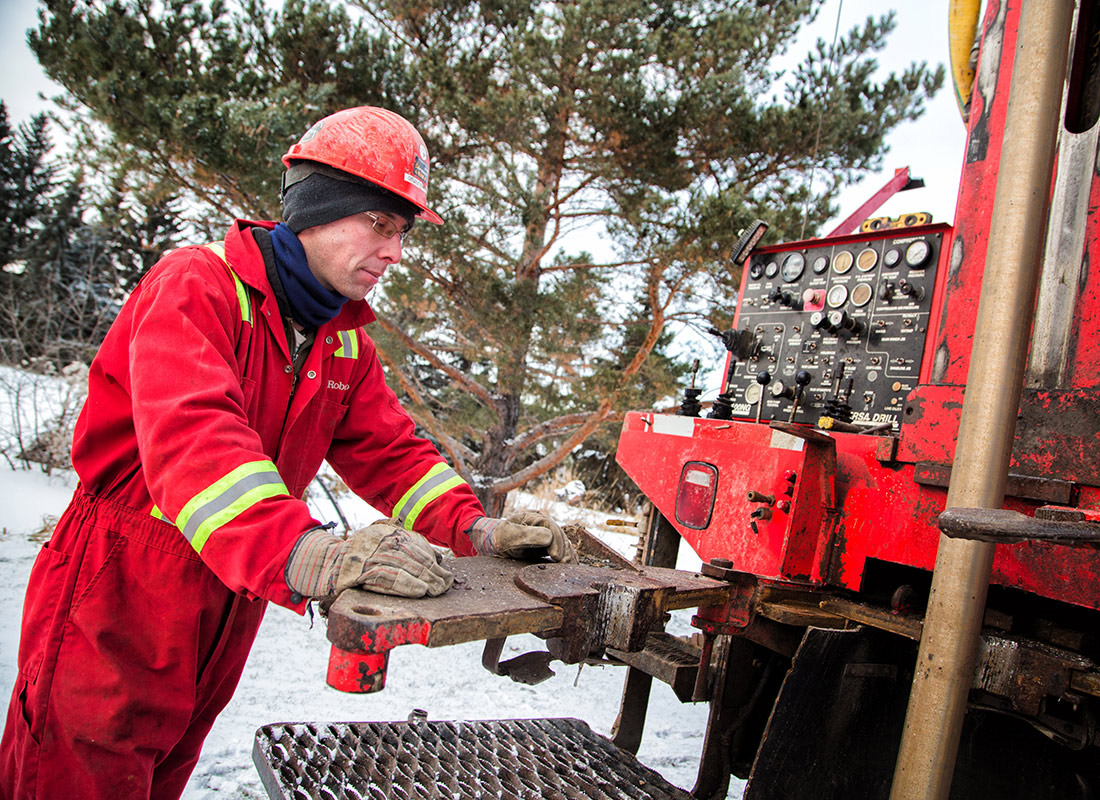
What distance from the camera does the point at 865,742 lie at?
2.04 metres

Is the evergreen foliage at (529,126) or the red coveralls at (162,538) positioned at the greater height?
the evergreen foliage at (529,126)

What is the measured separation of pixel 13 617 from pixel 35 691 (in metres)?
2.58

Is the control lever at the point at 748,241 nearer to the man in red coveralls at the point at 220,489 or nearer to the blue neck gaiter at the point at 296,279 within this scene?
the man in red coveralls at the point at 220,489

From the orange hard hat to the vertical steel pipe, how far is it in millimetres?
1362

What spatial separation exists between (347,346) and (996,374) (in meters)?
1.62

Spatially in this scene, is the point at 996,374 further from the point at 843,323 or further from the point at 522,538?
the point at 843,323

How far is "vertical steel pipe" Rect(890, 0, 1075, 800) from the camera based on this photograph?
4.42 ft

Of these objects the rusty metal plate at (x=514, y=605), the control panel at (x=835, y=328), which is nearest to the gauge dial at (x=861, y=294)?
the control panel at (x=835, y=328)

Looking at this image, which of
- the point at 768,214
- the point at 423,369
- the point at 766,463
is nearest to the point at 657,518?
A: the point at 766,463

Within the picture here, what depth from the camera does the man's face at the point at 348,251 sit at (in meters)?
1.83

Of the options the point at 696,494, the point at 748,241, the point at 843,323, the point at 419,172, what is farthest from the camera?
the point at 748,241

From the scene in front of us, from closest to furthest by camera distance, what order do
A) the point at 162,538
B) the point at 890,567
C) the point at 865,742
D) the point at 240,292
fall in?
the point at 162,538, the point at 240,292, the point at 865,742, the point at 890,567

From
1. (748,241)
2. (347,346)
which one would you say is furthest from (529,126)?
(347,346)

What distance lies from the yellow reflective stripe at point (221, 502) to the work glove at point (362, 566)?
0.13 metres
